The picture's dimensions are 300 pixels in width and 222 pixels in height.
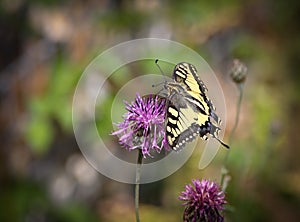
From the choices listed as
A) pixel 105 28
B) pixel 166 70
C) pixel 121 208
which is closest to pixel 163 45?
pixel 166 70

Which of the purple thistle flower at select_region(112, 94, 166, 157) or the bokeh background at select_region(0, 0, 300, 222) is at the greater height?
the bokeh background at select_region(0, 0, 300, 222)

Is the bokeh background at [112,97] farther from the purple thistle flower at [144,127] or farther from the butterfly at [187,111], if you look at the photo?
the butterfly at [187,111]

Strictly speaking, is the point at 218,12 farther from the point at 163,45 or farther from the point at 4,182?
the point at 4,182

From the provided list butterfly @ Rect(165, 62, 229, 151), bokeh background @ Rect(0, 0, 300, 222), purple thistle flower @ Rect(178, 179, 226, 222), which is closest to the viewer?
butterfly @ Rect(165, 62, 229, 151)

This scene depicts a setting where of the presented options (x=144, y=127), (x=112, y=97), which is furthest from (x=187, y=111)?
(x=112, y=97)

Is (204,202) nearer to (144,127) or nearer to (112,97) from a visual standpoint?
(144,127)

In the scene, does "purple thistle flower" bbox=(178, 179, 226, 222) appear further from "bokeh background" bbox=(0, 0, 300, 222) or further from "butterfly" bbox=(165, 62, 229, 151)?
"bokeh background" bbox=(0, 0, 300, 222)

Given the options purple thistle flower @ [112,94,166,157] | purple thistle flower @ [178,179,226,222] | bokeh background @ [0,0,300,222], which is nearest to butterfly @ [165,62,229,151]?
purple thistle flower @ [112,94,166,157]
